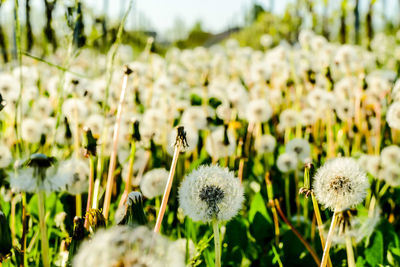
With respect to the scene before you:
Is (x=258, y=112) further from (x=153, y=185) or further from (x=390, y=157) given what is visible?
(x=153, y=185)

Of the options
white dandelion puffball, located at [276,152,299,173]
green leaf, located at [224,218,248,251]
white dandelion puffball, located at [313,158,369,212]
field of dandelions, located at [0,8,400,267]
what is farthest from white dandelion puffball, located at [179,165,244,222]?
white dandelion puffball, located at [276,152,299,173]

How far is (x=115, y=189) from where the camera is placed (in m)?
1.86

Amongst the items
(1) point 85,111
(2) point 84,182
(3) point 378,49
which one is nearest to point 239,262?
(2) point 84,182

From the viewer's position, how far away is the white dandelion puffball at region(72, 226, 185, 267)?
53 cm

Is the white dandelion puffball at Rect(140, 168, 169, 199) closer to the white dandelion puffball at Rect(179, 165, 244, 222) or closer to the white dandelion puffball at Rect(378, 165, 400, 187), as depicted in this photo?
the white dandelion puffball at Rect(179, 165, 244, 222)

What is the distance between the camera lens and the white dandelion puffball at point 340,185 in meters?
0.88

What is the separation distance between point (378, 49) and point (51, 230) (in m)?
6.33

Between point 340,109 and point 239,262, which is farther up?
point 340,109

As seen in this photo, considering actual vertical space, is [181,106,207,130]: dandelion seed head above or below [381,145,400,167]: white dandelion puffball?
above

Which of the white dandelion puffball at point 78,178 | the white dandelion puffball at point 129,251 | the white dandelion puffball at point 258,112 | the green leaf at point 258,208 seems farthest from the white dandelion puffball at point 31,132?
the white dandelion puffball at point 129,251

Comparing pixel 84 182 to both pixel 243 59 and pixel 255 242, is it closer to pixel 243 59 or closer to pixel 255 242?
pixel 255 242

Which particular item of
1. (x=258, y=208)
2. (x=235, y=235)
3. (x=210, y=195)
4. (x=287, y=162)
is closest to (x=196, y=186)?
(x=210, y=195)

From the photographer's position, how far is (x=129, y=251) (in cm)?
55

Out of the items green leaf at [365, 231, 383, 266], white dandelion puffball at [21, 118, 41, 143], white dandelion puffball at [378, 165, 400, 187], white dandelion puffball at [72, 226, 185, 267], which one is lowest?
green leaf at [365, 231, 383, 266]
